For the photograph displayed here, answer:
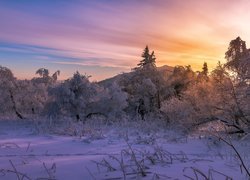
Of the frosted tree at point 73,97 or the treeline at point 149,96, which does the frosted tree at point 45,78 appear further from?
the frosted tree at point 73,97

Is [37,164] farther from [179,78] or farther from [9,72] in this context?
[179,78]

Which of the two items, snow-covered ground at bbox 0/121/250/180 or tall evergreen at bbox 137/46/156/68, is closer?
snow-covered ground at bbox 0/121/250/180

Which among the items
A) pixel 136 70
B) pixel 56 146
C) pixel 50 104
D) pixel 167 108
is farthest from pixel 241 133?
pixel 136 70

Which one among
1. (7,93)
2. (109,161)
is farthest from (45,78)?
(109,161)

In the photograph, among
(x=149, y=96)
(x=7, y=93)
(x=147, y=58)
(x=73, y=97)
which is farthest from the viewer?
(x=147, y=58)

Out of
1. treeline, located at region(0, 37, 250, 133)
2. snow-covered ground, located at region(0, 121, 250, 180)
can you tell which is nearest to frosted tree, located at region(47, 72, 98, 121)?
treeline, located at region(0, 37, 250, 133)

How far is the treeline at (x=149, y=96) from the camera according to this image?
50.5 ft

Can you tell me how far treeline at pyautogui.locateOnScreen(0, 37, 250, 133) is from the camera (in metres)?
15.4

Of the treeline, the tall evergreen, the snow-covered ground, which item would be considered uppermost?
the tall evergreen

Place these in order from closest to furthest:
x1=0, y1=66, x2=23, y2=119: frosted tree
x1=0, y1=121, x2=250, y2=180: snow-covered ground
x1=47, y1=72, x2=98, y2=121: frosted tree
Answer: x1=0, y1=121, x2=250, y2=180: snow-covered ground → x1=47, y1=72, x2=98, y2=121: frosted tree → x1=0, y1=66, x2=23, y2=119: frosted tree

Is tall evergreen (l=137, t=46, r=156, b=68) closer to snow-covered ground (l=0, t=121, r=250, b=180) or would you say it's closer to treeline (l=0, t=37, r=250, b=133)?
treeline (l=0, t=37, r=250, b=133)

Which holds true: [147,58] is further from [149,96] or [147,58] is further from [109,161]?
[109,161]

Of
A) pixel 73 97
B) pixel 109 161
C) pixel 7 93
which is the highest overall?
pixel 7 93

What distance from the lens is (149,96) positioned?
32094mm
